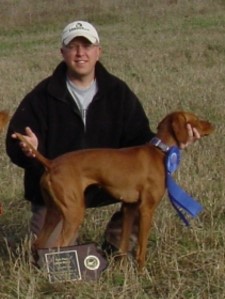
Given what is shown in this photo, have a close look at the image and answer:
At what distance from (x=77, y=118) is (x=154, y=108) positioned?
186 inches

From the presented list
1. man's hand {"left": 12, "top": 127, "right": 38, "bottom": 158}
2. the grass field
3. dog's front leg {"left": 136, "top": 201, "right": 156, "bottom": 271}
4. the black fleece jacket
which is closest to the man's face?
the black fleece jacket

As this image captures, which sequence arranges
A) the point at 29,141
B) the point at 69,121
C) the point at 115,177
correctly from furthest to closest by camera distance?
the point at 69,121 < the point at 29,141 < the point at 115,177

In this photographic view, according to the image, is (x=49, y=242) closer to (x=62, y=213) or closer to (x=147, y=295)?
(x=62, y=213)

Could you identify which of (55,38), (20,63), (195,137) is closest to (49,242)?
(195,137)

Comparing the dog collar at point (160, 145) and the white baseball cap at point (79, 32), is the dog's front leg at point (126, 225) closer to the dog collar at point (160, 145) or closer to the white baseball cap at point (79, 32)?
the dog collar at point (160, 145)

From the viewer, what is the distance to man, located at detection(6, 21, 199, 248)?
5.16 meters

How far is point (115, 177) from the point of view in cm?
461

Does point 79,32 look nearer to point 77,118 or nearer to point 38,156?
point 77,118

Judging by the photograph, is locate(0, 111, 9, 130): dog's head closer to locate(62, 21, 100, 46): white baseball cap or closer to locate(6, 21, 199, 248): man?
locate(6, 21, 199, 248): man

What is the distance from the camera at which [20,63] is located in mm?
16219

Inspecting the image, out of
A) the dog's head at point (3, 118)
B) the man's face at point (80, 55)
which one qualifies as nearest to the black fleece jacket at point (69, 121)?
the man's face at point (80, 55)

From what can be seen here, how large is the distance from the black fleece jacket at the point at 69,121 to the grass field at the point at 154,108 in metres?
0.57

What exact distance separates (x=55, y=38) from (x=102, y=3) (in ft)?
21.3

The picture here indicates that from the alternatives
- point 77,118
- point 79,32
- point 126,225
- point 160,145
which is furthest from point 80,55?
point 126,225
